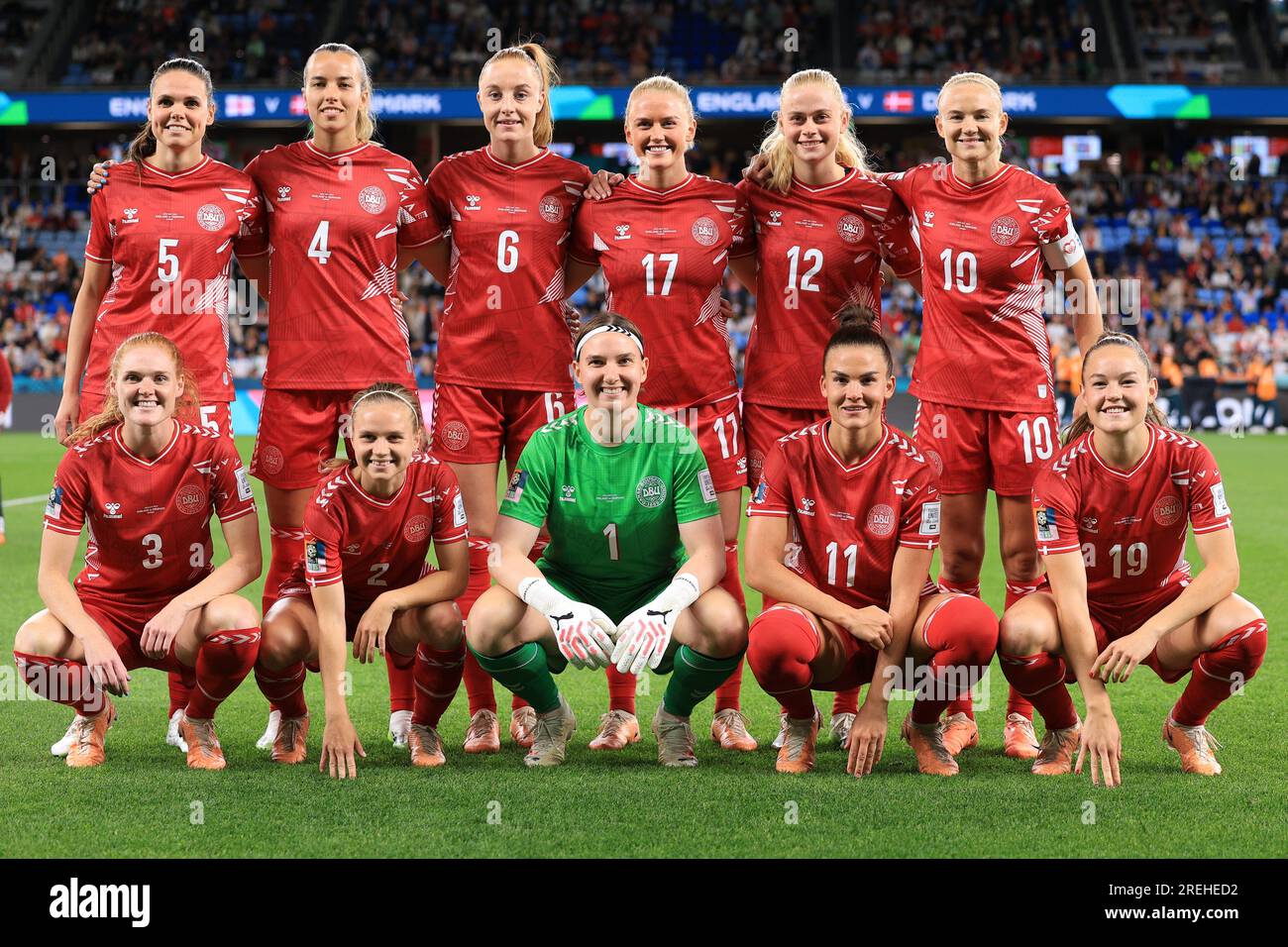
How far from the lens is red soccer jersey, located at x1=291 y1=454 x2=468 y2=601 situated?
4176mm

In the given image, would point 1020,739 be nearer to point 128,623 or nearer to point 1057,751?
point 1057,751

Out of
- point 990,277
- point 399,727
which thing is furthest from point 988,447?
point 399,727

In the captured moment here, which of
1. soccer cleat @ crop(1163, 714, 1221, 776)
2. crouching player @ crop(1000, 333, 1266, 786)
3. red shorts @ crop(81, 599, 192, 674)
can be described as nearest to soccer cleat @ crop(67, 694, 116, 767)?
red shorts @ crop(81, 599, 192, 674)

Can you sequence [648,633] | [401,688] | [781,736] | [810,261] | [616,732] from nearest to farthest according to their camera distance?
[648,633]
[781,736]
[616,732]
[401,688]
[810,261]

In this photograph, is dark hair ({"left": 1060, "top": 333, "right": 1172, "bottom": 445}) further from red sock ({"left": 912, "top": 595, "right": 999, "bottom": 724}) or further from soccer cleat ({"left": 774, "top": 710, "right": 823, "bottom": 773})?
soccer cleat ({"left": 774, "top": 710, "right": 823, "bottom": 773})

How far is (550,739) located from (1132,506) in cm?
185

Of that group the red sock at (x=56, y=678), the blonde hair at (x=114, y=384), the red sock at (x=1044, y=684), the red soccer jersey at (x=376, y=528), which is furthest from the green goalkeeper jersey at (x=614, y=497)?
the red sock at (x=56, y=678)

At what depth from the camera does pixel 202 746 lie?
165 inches

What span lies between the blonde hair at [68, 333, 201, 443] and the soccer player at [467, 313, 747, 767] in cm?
109

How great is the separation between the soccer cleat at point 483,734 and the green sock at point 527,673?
0.92 ft

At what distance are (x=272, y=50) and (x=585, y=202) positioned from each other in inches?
911

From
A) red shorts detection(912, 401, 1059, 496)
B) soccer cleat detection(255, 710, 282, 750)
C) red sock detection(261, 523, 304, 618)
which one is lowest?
soccer cleat detection(255, 710, 282, 750)

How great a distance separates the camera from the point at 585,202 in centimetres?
488

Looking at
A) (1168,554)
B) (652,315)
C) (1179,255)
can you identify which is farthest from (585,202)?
(1179,255)
